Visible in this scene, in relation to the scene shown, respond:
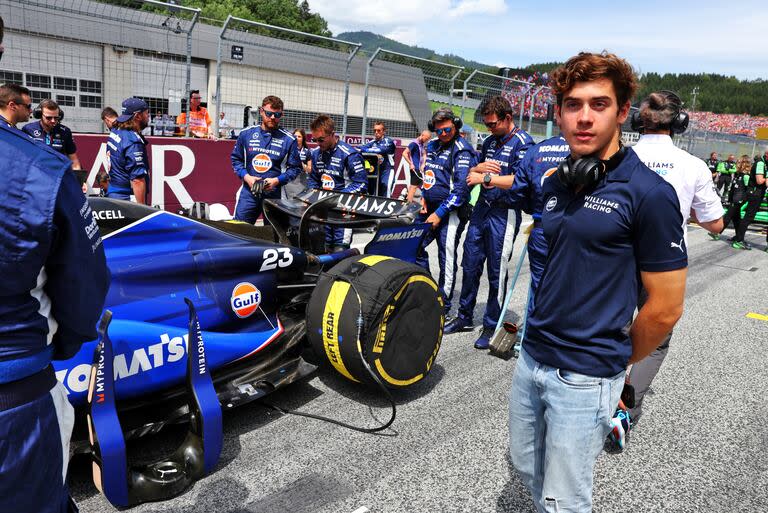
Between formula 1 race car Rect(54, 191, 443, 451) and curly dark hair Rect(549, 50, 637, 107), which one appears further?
formula 1 race car Rect(54, 191, 443, 451)

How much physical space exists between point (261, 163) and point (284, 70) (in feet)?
18.9

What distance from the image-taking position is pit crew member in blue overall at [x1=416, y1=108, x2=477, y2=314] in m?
5.04

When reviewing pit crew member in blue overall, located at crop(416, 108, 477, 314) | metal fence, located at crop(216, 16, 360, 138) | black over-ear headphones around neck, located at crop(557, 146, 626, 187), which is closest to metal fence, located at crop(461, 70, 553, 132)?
metal fence, located at crop(216, 16, 360, 138)

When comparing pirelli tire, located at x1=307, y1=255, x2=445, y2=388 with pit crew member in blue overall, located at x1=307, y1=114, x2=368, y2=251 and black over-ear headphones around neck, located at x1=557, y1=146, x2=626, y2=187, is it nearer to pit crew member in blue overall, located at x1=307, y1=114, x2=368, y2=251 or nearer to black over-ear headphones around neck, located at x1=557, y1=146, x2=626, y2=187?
black over-ear headphones around neck, located at x1=557, y1=146, x2=626, y2=187

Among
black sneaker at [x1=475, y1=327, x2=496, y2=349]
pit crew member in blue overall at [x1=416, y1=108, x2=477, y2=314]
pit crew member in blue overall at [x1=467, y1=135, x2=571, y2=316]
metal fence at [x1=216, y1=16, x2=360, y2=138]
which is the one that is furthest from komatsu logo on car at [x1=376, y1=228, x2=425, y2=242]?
metal fence at [x1=216, y1=16, x2=360, y2=138]

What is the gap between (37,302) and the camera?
1.35 m

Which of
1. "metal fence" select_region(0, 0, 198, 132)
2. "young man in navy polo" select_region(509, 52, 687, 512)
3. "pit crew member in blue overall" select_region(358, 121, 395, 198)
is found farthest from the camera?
"pit crew member in blue overall" select_region(358, 121, 395, 198)

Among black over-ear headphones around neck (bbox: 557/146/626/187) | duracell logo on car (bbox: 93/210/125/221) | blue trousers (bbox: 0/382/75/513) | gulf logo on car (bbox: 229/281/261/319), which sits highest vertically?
black over-ear headphones around neck (bbox: 557/146/626/187)

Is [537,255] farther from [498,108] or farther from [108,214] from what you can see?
[108,214]


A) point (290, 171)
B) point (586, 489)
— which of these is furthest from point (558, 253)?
point (290, 171)

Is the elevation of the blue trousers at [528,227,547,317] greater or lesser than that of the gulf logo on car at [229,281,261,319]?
greater

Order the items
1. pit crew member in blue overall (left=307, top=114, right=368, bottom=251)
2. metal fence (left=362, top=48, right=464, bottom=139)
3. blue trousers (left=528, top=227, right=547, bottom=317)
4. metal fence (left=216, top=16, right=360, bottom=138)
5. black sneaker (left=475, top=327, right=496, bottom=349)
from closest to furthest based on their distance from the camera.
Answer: blue trousers (left=528, top=227, right=547, bottom=317)
black sneaker (left=475, top=327, right=496, bottom=349)
pit crew member in blue overall (left=307, top=114, right=368, bottom=251)
metal fence (left=216, top=16, right=360, bottom=138)
metal fence (left=362, top=48, right=464, bottom=139)

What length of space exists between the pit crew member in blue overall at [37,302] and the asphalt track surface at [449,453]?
130 centimetres

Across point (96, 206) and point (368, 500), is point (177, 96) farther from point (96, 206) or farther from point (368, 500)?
point (368, 500)
